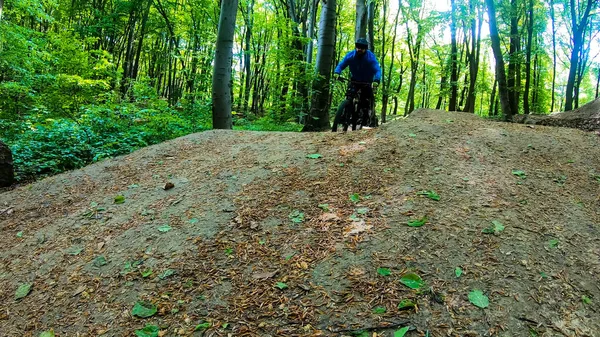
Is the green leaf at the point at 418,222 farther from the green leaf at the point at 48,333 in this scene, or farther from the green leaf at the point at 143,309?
the green leaf at the point at 48,333

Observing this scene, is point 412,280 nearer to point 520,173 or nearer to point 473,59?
point 520,173

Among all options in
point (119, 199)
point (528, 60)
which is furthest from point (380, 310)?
point (528, 60)

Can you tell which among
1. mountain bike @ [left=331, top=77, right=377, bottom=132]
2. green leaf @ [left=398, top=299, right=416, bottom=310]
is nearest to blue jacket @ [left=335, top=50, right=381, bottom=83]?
mountain bike @ [left=331, top=77, right=377, bottom=132]

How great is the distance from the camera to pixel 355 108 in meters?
6.95

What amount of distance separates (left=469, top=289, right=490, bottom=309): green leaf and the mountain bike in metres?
4.83

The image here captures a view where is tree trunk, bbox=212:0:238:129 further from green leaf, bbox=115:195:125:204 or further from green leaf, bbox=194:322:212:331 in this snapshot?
green leaf, bbox=194:322:212:331

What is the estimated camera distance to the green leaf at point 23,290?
273 centimetres

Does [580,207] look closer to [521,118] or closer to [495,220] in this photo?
[495,220]

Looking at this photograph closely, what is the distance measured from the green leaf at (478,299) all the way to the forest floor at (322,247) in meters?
0.01

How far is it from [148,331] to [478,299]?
211cm

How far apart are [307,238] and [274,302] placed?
2.40ft

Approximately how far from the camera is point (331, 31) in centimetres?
833

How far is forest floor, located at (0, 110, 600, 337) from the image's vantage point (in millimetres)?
2131

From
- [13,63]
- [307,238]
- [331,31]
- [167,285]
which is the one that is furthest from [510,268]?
[13,63]
